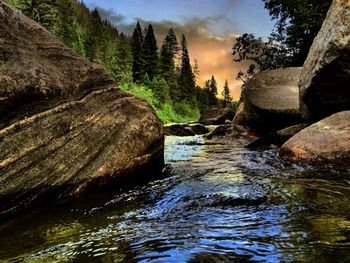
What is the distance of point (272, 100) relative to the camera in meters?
12.5

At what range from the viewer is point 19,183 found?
4133 mm

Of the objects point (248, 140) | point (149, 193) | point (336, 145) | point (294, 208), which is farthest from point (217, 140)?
point (294, 208)

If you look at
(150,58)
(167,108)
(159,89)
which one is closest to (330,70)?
(167,108)

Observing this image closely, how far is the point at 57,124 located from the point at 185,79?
2933 inches

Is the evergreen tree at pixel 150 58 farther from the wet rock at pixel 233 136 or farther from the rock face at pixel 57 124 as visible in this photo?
the rock face at pixel 57 124

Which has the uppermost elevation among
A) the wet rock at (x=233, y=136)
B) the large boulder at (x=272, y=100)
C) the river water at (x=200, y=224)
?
the large boulder at (x=272, y=100)

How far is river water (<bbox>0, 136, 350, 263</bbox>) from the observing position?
2.48m

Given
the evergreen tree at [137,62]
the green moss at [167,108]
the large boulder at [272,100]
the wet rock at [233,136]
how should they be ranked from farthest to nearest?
the evergreen tree at [137,62], the green moss at [167,108], the wet rock at [233,136], the large boulder at [272,100]

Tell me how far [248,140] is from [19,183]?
9.41 meters

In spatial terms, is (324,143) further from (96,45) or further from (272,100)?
(96,45)

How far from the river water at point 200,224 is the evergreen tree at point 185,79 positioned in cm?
6717

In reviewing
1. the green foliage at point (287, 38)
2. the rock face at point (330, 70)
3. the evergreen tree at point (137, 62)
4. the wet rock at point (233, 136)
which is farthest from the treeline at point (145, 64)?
the rock face at point (330, 70)

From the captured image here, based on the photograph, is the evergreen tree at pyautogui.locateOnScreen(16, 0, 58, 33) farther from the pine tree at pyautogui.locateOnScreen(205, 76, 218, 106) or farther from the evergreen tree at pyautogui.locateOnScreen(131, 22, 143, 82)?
the pine tree at pyautogui.locateOnScreen(205, 76, 218, 106)

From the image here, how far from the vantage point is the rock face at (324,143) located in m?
6.60
